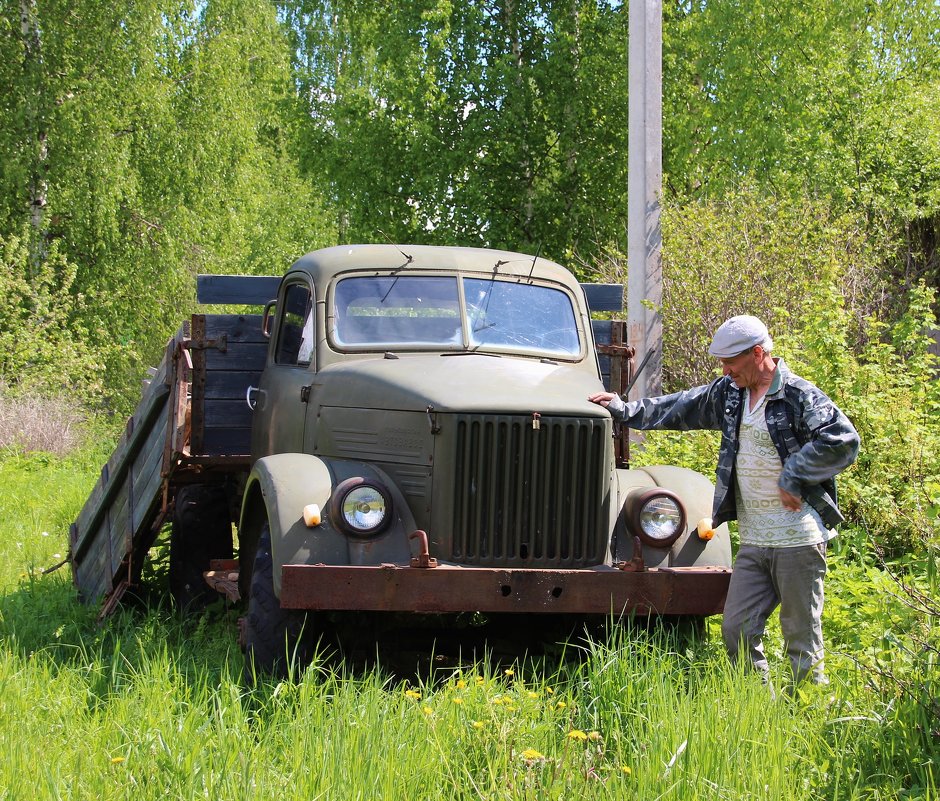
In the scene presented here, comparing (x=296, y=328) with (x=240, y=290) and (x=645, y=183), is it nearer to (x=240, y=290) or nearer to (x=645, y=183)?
(x=240, y=290)

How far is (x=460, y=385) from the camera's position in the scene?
5.46 meters

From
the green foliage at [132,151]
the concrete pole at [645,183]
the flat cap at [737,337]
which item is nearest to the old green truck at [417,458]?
the flat cap at [737,337]

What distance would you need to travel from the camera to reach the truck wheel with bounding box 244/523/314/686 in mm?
5270

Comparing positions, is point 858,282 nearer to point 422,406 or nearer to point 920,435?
point 920,435

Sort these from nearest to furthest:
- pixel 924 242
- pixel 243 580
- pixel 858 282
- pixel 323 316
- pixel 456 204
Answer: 1. pixel 243 580
2. pixel 323 316
3. pixel 858 282
4. pixel 924 242
5. pixel 456 204

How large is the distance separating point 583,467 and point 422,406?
74 centimetres

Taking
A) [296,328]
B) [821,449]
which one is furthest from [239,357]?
[821,449]

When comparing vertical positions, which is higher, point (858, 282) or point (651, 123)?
point (651, 123)

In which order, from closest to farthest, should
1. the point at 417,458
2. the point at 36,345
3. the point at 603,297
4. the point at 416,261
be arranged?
the point at 417,458
the point at 416,261
the point at 603,297
the point at 36,345

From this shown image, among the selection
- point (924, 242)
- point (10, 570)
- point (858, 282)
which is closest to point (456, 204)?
point (924, 242)

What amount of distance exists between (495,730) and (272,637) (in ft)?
4.34

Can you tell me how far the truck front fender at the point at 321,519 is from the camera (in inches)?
203

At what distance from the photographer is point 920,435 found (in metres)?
8.11

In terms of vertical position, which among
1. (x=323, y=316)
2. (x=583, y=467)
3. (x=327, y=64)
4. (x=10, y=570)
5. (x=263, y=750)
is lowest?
(x=10, y=570)
